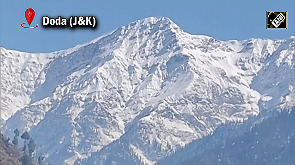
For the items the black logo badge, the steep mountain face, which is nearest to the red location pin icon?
the black logo badge

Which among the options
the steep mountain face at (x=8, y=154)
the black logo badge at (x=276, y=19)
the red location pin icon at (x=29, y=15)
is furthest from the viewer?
the steep mountain face at (x=8, y=154)

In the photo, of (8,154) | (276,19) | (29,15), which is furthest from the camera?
(8,154)

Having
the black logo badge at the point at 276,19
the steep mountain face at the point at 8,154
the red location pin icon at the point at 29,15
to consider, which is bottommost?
the steep mountain face at the point at 8,154

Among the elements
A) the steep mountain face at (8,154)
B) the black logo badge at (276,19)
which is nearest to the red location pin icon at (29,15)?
the black logo badge at (276,19)

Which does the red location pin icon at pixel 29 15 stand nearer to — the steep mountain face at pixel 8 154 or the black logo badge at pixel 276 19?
the black logo badge at pixel 276 19

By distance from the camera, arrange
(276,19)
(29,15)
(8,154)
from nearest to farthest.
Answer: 1. (29,15)
2. (276,19)
3. (8,154)

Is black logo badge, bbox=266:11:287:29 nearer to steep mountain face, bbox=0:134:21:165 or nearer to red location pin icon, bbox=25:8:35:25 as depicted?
red location pin icon, bbox=25:8:35:25

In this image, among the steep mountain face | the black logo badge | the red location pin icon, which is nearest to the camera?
the red location pin icon

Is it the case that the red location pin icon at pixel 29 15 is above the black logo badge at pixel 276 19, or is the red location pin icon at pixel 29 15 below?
above

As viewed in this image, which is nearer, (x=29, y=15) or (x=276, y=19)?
(x=29, y=15)

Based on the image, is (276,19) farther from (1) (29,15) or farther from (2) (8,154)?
(2) (8,154)

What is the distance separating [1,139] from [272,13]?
271 feet

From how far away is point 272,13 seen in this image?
116438 mm

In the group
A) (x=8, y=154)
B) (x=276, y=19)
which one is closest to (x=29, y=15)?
(x=276, y=19)
